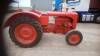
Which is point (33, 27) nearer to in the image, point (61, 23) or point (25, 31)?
point (25, 31)

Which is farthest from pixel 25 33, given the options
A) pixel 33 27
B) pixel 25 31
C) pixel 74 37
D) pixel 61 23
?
pixel 74 37

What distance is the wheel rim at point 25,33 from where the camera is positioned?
3262 mm

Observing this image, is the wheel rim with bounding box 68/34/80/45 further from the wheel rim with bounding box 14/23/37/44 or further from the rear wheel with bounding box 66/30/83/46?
the wheel rim with bounding box 14/23/37/44

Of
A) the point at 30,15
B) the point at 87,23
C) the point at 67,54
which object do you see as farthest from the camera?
the point at 87,23

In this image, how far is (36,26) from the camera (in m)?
3.22

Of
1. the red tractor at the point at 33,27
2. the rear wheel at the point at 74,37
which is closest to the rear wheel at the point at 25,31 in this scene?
the red tractor at the point at 33,27

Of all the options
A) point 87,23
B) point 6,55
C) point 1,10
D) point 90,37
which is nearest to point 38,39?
point 90,37

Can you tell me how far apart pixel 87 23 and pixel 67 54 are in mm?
3017

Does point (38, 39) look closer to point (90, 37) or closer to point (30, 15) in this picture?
point (30, 15)

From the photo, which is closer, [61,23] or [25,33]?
[25,33]

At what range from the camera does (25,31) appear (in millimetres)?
3291

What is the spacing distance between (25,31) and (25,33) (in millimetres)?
32

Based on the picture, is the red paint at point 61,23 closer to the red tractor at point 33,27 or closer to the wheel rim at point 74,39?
the red tractor at point 33,27

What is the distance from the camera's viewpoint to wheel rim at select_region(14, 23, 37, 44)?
10.7ft
